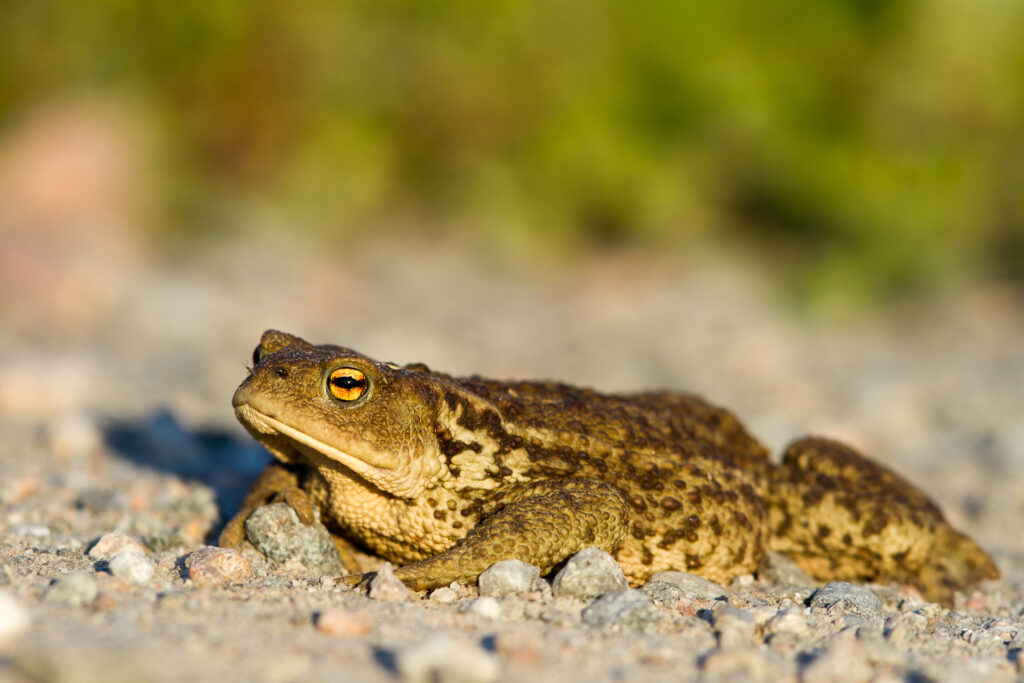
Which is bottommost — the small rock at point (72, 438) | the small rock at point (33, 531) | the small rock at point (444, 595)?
the small rock at point (444, 595)

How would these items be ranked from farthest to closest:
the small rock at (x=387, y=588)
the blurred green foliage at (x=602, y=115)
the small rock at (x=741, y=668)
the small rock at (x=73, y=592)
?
the blurred green foliage at (x=602, y=115), the small rock at (x=387, y=588), the small rock at (x=73, y=592), the small rock at (x=741, y=668)

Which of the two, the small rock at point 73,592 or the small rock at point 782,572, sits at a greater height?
the small rock at point 782,572

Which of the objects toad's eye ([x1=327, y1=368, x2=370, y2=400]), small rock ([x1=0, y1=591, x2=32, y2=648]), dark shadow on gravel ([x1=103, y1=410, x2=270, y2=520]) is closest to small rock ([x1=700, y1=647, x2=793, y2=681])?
toad's eye ([x1=327, y1=368, x2=370, y2=400])

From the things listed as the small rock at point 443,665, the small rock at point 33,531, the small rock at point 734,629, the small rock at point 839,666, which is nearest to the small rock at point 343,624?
the small rock at point 443,665

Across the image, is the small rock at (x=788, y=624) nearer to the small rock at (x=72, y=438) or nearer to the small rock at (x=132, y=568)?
the small rock at (x=132, y=568)

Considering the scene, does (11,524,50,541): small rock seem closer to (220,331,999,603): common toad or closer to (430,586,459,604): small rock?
(220,331,999,603): common toad

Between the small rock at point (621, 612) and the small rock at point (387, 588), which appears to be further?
the small rock at point (387, 588)

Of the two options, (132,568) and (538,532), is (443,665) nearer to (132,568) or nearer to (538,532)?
(538,532)

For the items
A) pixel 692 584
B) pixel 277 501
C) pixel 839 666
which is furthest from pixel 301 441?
pixel 839 666
